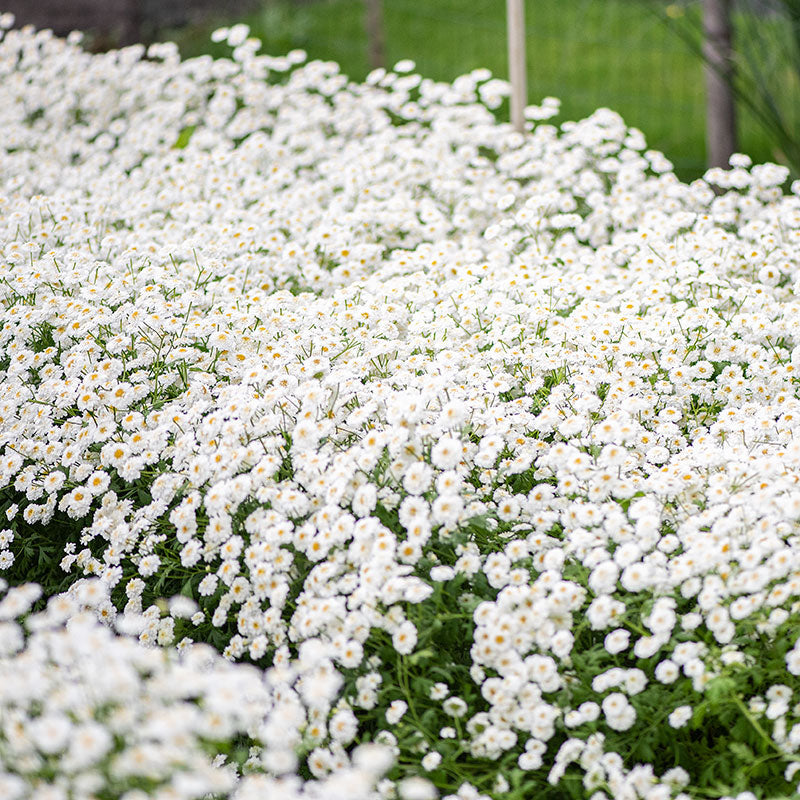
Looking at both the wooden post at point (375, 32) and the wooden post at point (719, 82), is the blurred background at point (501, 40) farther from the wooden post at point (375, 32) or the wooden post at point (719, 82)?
the wooden post at point (719, 82)

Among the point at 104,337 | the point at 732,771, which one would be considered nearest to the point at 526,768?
the point at 732,771

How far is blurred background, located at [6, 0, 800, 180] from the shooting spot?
21.3 ft

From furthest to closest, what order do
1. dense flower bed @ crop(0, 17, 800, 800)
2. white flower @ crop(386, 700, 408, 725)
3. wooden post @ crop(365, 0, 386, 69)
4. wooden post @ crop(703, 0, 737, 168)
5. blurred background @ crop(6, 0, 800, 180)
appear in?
blurred background @ crop(6, 0, 800, 180)
wooden post @ crop(365, 0, 386, 69)
wooden post @ crop(703, 0, 737, 168)
white flower @ crop(386, 700, 408, 725)
dense flower bed @ crop(0, 17, 800, 800)

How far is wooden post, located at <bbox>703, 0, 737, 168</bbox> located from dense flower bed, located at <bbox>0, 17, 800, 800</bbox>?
3.99 feet

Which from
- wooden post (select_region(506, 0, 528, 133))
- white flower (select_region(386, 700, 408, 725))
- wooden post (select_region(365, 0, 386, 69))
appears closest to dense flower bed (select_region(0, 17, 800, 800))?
white flower (select_region(386, 700, 408, 725))

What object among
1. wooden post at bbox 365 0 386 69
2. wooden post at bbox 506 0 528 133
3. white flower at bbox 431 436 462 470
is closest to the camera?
white flower at bbox 431 436 462 470

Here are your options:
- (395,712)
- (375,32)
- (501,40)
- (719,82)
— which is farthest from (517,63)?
(395,712)

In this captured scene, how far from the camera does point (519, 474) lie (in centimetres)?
266

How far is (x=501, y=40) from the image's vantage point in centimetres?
781

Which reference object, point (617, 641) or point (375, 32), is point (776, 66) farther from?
point (617, 641)

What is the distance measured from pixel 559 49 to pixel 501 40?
461mm

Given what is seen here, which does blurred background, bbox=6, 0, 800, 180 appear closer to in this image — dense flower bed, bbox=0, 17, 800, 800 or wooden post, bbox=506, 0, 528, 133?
wooden post, bbox=506, 0, 528, 133

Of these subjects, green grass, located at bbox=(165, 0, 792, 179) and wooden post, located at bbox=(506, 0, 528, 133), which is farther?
green grass, located at bbox=(165, 0, 792, 179)

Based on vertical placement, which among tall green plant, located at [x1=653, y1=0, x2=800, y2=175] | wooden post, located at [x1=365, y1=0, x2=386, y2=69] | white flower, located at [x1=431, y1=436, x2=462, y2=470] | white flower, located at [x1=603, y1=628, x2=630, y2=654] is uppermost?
wooden post, located at [x1=365, y1=0, x2=386, y2=69]
